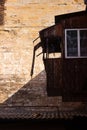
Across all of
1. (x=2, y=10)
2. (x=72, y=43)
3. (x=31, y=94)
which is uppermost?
(x=2, y=10)

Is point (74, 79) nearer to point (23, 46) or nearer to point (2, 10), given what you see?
point (23, 46)

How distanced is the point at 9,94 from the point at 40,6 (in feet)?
14.5

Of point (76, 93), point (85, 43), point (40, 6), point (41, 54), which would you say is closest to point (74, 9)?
point (40, 6)

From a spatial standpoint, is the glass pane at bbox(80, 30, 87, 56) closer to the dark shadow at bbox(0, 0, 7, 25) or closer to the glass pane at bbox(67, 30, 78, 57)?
the glass pane at bbox(67, 30, 78, 57)

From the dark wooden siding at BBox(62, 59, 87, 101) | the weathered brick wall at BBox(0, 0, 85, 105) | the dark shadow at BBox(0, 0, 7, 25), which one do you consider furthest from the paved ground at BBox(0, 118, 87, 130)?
the dark shadow at BBox(0, 0, 7, 25)

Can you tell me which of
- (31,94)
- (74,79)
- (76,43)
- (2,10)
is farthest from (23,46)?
(74,79)

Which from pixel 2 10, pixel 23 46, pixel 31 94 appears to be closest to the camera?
pixel 31 94

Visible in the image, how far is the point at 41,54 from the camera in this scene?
665 inches

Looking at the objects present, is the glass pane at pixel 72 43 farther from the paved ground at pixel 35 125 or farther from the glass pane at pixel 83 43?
the paved ground at pixel 35 125

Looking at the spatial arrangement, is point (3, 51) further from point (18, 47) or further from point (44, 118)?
point (44, 118)

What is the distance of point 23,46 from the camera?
1706cm

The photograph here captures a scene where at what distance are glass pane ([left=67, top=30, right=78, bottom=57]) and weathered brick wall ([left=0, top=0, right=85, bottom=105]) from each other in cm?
403

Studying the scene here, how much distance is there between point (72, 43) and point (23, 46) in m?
4.55

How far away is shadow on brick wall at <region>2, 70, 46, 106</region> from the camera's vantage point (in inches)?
650
